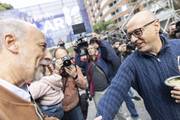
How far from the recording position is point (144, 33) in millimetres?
2936

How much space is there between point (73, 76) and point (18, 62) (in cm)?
324

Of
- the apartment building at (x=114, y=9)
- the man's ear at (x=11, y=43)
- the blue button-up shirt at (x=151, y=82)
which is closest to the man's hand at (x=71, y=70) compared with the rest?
the blue button-up shirt at (x=151, y=82)

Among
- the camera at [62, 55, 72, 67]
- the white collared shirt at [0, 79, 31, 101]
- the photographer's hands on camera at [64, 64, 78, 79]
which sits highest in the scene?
the white collared shirt at [0, 79, 31, 101]

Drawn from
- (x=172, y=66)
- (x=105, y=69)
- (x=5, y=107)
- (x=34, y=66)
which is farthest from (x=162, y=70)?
(x=105, y=69)

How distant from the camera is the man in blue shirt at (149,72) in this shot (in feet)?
9.34

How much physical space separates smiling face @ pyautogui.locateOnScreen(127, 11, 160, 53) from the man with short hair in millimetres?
1116

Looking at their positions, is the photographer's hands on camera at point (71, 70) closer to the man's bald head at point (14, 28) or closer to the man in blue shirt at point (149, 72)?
the man in blue shirt at point (149, 72)

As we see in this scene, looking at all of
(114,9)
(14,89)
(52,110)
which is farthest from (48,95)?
(114,9)

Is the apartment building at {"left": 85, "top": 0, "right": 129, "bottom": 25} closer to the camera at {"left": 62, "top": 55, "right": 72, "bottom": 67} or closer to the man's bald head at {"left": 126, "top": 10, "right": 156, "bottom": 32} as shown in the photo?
the camera at {"left": 62, "top": 55, "right": 72, "bottom": 67}

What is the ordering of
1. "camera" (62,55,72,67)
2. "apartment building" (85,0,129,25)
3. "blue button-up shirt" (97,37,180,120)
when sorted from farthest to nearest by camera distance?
1. "apartment building" (85,0,129,25)
2. "camera" (62,55,72,67)
3. "blue button-up shirt" (97,37,180,120)

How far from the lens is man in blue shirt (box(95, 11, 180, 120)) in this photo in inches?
112

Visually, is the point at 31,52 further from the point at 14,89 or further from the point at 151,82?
the point at 151,82

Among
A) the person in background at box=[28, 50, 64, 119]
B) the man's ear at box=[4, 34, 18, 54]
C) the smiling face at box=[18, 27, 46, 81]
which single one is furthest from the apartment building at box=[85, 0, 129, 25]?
the man's ear at box=[4, 34, 18, 54]

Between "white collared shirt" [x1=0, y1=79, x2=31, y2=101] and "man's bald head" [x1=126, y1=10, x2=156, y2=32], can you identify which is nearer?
"white collared shirt" [x1=0, y1=79, x2=31, y2=101]
